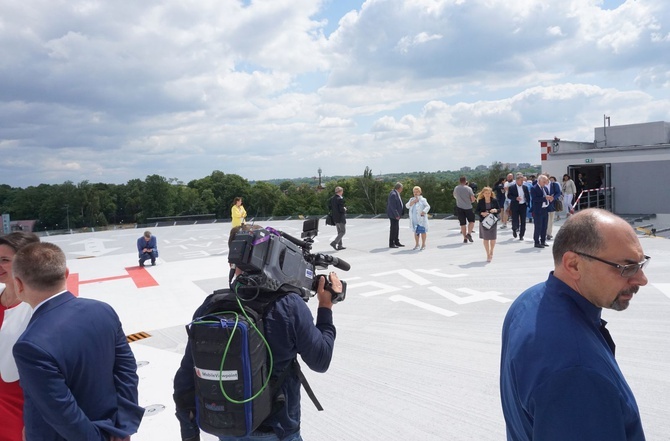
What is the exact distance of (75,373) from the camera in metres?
2.35

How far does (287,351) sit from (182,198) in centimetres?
6486

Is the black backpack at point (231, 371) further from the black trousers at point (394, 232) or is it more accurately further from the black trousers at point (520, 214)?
the black trousers at point (520, 214)

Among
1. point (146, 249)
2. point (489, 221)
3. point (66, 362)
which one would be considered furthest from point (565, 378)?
point (146, 249)

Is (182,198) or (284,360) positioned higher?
(182,198)

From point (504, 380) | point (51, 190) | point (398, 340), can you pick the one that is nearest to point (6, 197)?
point (51, 190)

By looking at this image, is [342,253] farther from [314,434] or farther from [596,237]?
[596,237]

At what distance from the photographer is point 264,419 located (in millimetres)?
2340

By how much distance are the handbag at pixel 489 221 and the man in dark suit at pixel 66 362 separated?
28.6 feet

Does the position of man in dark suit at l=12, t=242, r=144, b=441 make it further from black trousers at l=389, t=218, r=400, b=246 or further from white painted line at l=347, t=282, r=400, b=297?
black trousers at l=389, t=218, r=400, b=246

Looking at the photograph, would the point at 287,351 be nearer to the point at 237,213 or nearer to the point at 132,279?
the point at 132,279

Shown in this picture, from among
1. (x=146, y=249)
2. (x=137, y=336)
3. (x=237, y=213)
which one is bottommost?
(x=137, y=336)

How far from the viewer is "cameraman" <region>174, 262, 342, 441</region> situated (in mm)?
2391

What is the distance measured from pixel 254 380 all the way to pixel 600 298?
4.79 feet

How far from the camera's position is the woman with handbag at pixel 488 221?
10.2 m
